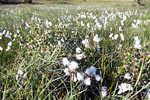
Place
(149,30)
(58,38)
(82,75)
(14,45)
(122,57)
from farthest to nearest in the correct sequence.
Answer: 1. (149,30)
2. (14,45)
3. (58,38)
4. (122,57)
5. (82,75)

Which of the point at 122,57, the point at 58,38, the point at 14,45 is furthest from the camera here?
the point at 14,45

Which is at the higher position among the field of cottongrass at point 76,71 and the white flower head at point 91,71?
the white flower head at point 91,71

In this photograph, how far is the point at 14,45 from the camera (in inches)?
145

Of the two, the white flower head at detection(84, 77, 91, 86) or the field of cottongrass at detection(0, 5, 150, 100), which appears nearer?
the white flower head at detection(84, 77, 91, 86)

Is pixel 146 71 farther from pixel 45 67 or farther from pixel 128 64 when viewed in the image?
pixel 45 67

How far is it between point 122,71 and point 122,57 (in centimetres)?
55

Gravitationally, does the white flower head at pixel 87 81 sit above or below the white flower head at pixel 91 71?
below

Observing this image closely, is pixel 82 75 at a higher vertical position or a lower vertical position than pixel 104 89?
higher

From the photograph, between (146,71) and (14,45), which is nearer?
(146,71)

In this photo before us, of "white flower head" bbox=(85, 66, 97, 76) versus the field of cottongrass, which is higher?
"white flower head" bbox=(85, 66, 97, 76)

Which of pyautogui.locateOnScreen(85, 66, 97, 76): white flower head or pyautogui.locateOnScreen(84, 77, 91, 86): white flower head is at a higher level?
pyautogui.locateOnScreen(85, 66, 97, 76): white flower head

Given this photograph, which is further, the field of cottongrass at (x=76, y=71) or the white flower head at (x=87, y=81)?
the field of cottongrass at (x=76, y=71)

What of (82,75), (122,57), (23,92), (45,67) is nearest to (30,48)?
(45,67)

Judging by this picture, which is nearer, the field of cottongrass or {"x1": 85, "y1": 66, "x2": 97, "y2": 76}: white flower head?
{"x1": 85, "y1": 66, "x2": 97, "y2": 76}: white flower head
